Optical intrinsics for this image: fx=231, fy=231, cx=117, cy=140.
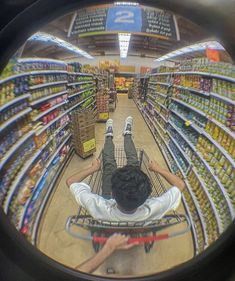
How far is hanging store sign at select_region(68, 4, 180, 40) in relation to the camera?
555mm

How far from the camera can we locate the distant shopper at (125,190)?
0.62 metres

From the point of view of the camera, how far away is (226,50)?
1.77ft

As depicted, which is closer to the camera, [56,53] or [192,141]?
[56,53]

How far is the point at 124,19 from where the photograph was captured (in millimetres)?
→ 566

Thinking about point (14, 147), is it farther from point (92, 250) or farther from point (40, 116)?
point (92, 250)

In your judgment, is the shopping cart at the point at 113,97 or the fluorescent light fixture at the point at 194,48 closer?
the fluorescent light fixture at the point at 194,48

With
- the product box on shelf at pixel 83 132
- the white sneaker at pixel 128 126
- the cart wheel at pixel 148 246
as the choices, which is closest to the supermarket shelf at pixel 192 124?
the white sneaker at pixel 128 126

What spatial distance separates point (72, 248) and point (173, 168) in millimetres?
348

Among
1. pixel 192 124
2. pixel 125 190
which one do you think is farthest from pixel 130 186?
pixel 192 124

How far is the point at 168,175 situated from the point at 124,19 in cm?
42

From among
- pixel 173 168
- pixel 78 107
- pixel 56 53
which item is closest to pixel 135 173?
pixel 173 168

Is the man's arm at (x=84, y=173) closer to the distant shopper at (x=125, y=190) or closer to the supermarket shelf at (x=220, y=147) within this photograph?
the distant shopper at (x=125, y=190)

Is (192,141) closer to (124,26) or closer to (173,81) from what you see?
(173,81)

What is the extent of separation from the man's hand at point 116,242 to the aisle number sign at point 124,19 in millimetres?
531
